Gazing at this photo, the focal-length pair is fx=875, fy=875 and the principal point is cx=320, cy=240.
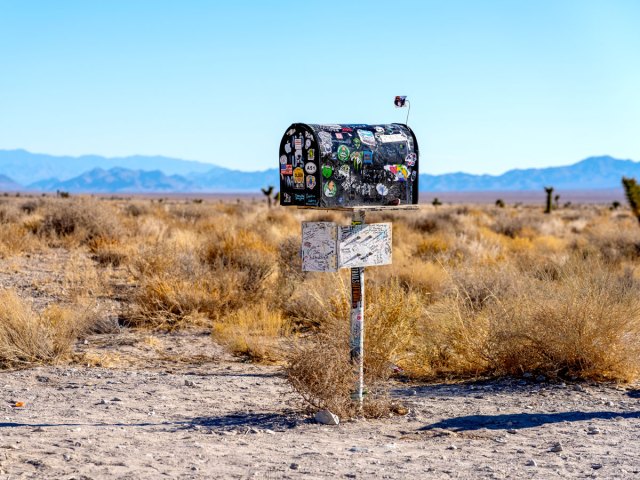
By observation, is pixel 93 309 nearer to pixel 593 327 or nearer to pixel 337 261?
pixel 337 261

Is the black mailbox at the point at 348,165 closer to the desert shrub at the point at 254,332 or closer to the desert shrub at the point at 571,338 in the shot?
the desert shrub at the point at 571,338

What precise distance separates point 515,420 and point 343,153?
2.96 metres

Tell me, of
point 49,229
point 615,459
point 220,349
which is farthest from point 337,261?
point 49,229

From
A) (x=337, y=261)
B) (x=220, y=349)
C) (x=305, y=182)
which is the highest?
(x=305, y=182)

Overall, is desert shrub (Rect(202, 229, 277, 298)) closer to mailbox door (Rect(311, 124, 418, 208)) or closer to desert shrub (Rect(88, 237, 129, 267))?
desert shrub (Rect(88, 237, 129, 267))

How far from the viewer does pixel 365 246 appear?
8.12m

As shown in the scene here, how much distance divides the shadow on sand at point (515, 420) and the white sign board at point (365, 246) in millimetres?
1604

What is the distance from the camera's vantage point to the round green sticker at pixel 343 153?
25.4ft

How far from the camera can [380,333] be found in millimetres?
9906

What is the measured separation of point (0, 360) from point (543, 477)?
21.6ft

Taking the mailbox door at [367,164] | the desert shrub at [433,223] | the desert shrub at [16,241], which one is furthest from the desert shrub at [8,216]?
the mailbox door at [367,164]

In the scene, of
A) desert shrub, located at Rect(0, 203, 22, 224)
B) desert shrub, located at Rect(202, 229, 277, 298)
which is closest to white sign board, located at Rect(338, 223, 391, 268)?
desert shrub, located at Rect(202, 229, 277, 298)

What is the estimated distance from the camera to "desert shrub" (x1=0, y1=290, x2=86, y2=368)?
1016 cm

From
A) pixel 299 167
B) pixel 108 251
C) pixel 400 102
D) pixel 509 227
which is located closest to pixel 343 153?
pixel 299 167
